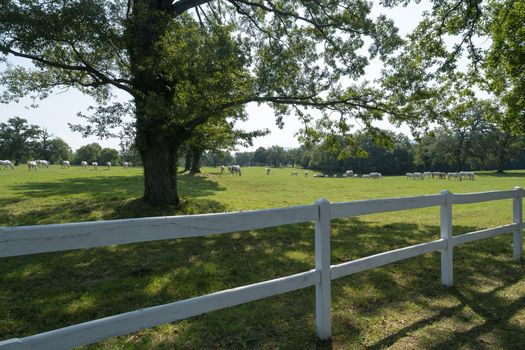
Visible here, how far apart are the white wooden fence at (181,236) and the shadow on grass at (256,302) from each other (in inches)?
29.2

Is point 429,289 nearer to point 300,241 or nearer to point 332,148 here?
point 300,241

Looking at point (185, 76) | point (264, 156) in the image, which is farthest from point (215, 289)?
point (264, 156)

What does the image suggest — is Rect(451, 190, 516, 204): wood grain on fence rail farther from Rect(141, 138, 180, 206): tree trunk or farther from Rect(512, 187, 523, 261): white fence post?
Rect(141, 138, 180, 206): tree trunk

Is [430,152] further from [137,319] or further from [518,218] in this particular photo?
[137,319]

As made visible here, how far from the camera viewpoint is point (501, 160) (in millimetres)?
71812

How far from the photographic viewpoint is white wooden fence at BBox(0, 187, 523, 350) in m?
2.26

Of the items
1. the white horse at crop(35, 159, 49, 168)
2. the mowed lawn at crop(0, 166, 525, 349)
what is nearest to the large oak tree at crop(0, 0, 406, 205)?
the mowed lawn at crop(0, 166, 525, 349)

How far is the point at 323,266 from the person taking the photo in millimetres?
3832

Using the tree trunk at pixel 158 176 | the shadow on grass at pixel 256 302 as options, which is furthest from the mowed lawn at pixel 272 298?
the tree trunk at pixel 158 176

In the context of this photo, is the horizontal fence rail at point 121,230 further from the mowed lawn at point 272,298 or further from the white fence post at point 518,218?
the white fence post at point 518,218

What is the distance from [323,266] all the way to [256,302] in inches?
61.7

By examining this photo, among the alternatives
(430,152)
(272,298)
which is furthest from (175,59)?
(430,152)

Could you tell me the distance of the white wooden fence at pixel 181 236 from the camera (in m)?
2.26

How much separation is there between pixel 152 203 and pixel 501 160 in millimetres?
80279
